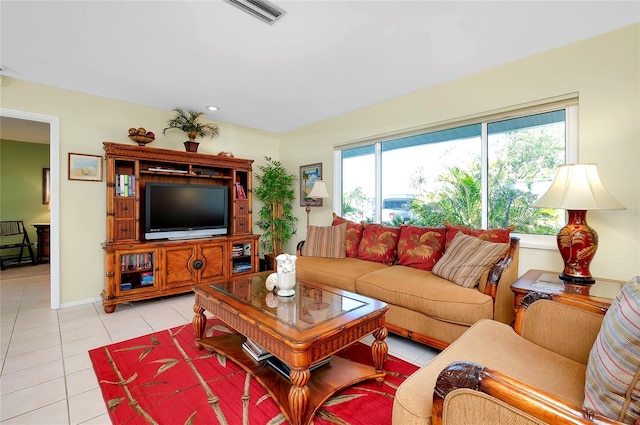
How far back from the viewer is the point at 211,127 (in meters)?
4.19

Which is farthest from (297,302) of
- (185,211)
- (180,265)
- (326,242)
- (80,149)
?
(80,149)

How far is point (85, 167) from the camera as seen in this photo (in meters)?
3.31

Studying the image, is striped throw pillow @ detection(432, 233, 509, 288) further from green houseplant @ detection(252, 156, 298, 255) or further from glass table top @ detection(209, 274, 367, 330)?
green houseplant @ detection(252, 156, 298, 255)

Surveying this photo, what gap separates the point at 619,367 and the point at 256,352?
174 centimetres

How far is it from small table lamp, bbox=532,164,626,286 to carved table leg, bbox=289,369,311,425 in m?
1.82

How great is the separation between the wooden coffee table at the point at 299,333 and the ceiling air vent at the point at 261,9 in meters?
1.85

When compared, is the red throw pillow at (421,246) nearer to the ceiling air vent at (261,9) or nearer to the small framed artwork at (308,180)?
the small framed artwork at (308,180)

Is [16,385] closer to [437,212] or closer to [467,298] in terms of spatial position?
[467,298]

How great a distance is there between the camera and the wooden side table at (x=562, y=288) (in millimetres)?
1557

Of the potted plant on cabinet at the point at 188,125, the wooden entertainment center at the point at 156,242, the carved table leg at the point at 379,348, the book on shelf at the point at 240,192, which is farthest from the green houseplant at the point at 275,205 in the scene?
the carved table leg at the point at 379,348

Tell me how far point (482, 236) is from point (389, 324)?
3.53ft

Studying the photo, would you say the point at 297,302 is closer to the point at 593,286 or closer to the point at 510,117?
the point at 593,286

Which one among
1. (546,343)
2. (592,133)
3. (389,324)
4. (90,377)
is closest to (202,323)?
(90,377)

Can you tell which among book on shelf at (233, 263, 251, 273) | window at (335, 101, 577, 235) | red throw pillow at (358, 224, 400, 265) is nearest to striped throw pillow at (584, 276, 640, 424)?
window at (335, 101, 577, 235)
